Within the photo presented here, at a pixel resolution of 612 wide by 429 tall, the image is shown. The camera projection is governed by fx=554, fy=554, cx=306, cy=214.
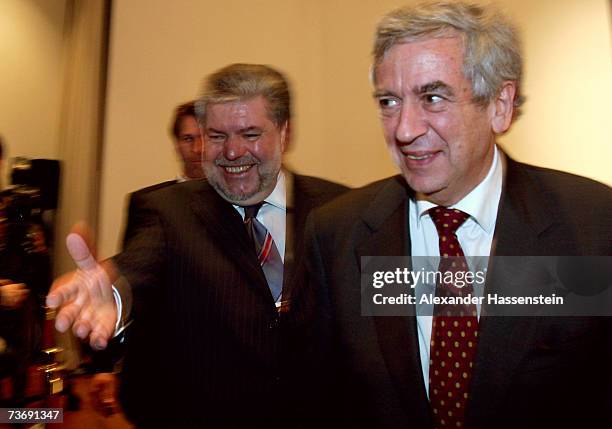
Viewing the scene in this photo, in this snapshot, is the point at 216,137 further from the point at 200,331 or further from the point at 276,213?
the point at 200,331

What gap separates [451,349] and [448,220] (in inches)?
11.0

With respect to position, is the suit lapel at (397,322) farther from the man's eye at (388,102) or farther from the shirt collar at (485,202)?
the man's eye at (388,102)

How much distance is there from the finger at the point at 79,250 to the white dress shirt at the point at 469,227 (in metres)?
0.69

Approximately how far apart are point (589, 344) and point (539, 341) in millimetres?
98

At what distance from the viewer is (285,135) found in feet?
6.18

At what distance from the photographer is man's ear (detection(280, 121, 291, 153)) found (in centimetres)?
186

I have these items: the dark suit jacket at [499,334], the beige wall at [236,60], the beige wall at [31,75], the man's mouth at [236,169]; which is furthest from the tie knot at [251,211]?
the beige wall at [31,75]

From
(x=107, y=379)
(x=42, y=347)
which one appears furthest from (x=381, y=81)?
(x=42, y=347)

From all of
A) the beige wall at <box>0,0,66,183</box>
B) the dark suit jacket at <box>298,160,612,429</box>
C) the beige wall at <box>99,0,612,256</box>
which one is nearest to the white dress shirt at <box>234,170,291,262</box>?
the dark suit jacket at <box>298,160,612,429</box>

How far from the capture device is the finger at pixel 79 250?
3.56 ft

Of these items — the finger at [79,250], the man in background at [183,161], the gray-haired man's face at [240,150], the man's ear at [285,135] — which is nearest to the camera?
the finger at [79,250]

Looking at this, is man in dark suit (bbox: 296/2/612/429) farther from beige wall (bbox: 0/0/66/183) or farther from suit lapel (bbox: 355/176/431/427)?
beige wall (bbox: 0/0/66/183)

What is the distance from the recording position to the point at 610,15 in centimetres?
259

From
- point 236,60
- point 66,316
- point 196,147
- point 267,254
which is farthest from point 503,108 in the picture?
point 236,60
